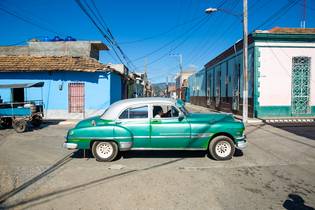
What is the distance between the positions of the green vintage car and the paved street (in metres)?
0.38

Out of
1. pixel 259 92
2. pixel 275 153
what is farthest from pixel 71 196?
pixel 259 92

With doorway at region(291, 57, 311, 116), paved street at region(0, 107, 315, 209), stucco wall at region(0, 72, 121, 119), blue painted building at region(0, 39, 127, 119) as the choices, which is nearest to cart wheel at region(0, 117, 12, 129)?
blue painted building at region(0, 39, 127, 119)

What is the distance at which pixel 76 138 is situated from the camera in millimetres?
7938

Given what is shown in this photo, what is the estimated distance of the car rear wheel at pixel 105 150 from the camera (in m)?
7.96

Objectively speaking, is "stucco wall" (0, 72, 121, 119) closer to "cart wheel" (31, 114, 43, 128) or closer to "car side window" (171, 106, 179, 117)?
"cart wheel" (31, 114, 43, 128)

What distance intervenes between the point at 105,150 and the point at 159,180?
2335 mm

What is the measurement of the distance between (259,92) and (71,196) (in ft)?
54.8

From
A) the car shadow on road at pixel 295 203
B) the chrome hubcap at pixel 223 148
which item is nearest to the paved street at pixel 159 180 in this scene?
the car shadow on road at pixel 295 203

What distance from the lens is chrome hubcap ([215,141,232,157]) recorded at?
313 inches

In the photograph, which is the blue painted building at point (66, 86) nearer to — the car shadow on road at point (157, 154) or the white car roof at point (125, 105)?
the car shadow on road at point (157, 154)

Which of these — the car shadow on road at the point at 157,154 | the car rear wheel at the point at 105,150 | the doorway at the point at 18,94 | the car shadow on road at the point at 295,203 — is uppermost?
the doorway at the point at 18,94

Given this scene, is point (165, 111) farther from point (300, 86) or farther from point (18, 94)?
point (18, 94)

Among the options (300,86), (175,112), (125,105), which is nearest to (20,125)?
(125,105)

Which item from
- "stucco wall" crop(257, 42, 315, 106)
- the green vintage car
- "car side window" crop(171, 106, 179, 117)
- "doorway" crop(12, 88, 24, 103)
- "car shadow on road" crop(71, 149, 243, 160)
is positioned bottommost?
"car shadow on road" crop(71, 149, 243, 160)
